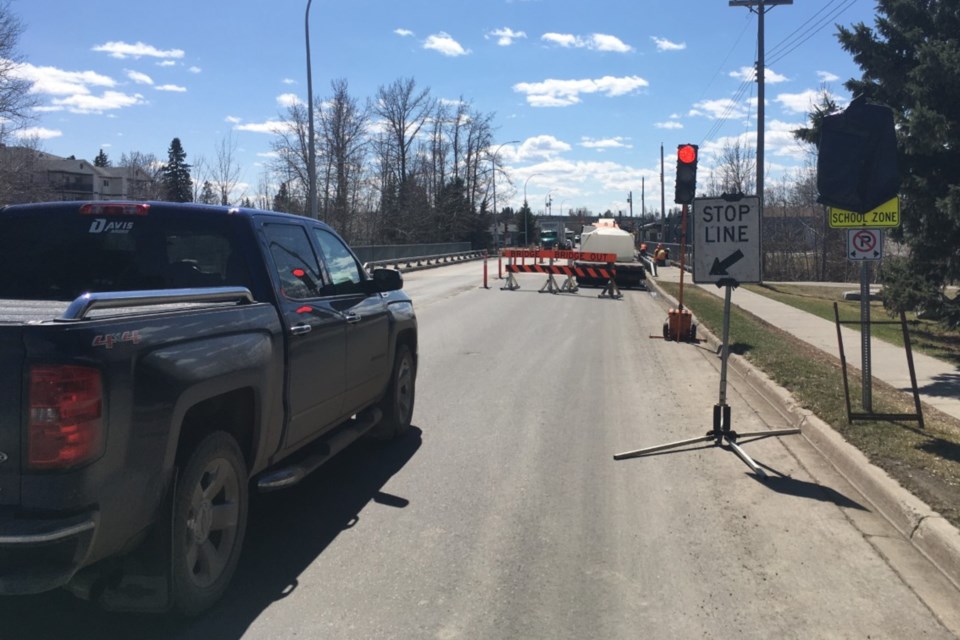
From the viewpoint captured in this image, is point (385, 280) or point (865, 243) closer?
point (385, 280)

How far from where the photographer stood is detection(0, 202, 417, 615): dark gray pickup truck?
311 centimetres

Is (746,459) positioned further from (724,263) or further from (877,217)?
(877,217)

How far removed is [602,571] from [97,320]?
3.03 metres

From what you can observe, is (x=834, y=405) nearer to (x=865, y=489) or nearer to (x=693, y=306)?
(x=865, y=489)

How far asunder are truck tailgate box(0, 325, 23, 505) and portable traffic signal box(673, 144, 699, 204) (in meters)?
10.3

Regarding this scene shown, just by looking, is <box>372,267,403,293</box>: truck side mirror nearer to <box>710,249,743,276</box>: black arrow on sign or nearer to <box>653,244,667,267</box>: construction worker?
<box>710,249,743,276</box>: black arrow on sign

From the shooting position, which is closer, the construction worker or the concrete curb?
the concrete curb

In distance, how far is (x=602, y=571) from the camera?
4.68m

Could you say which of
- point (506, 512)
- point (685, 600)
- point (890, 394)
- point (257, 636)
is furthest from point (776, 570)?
point (890, 394)

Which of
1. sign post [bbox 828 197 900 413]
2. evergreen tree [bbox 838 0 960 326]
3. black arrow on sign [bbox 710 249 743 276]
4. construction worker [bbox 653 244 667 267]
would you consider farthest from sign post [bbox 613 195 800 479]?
construction worker [bbox 653 244 667 267]

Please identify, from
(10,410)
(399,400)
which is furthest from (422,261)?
(10,410)

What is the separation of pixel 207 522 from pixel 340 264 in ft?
9.31

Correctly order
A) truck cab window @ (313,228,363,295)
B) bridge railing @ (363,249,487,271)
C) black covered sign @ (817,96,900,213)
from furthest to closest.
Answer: bridge railing @ (363,249,487,271) < black covered sign @ (817,96,900,213) < truck cab window @ (313,228,363,295)

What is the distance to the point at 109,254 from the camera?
480 cm
